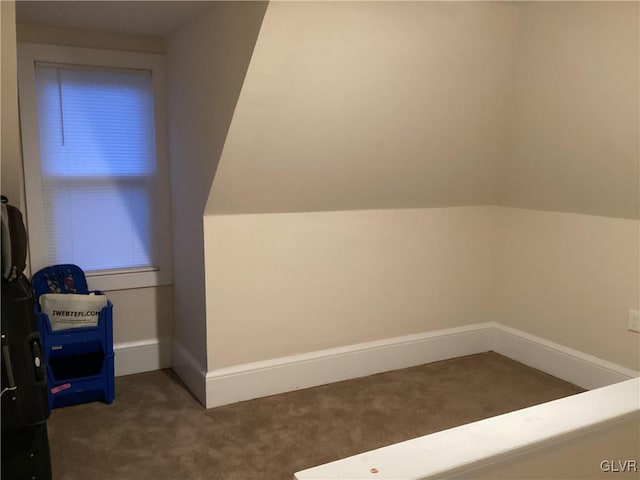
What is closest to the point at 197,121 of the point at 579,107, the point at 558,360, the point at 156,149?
the point at 156,149

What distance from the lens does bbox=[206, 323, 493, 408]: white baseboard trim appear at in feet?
9.47

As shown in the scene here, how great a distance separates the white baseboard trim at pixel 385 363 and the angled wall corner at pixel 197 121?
0.13 metres

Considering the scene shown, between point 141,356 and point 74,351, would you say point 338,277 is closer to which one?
point 141,356

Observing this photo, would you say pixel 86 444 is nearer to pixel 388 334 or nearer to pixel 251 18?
pixel 388 334

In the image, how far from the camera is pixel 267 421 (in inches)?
106

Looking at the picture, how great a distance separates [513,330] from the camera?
3.59 m

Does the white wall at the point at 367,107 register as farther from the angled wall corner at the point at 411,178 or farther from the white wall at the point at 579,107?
the white wall at the point at 579,107

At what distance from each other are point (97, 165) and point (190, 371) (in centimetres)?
123

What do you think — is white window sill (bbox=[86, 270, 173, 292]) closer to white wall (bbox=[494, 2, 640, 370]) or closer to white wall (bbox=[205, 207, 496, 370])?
white wall (bbox=[205, 207, 496, 370])

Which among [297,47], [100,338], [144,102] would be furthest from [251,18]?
[100,338]

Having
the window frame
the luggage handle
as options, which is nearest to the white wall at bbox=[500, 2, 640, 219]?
the window frame

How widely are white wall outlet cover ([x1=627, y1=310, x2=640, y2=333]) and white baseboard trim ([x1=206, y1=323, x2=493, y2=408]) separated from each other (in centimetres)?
94

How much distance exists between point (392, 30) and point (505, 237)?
172 centimetres

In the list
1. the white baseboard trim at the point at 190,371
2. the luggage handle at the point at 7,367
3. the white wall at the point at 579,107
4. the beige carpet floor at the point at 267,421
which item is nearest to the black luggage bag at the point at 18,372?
the luggage handle at the point at 7,367
